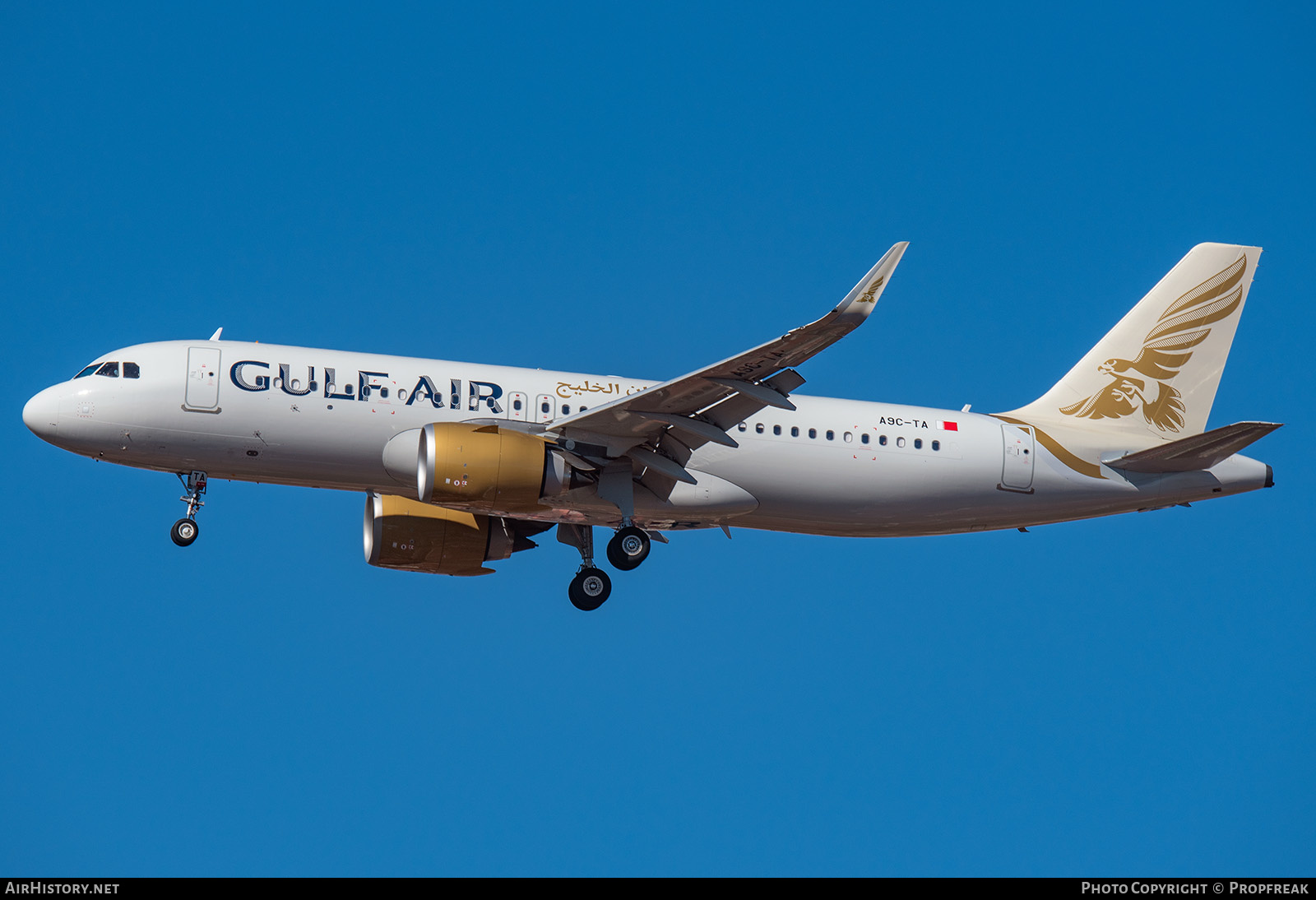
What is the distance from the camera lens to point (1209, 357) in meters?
35.8

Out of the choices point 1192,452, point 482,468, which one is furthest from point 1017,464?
point 482,468

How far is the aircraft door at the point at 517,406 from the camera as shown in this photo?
100 feet

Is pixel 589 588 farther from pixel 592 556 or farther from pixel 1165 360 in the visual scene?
pixel 1165 360

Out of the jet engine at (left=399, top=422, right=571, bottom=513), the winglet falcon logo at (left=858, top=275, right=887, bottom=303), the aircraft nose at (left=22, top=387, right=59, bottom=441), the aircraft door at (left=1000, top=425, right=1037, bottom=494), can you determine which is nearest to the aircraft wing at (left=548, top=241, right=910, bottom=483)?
the winglet falcon logo at (left=858, top=275, right=887, bottom=303)

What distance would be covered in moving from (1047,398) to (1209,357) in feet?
14.3

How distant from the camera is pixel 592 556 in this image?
3359 cm

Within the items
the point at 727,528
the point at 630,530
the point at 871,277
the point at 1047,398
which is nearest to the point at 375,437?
the point at 630,530

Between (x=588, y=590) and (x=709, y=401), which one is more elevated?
(x=709, y=401)

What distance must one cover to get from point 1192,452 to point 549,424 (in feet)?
46.3

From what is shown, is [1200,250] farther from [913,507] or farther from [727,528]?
[727,528]

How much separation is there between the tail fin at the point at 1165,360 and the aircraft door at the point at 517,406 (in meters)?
11.9

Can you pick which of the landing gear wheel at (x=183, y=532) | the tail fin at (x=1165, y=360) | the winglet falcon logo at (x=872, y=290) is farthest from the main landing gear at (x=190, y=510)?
the tail fin at (x=1165, y=360)

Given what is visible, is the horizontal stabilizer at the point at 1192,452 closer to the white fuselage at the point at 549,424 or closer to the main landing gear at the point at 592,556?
the white fuselage at the point at 549,424
